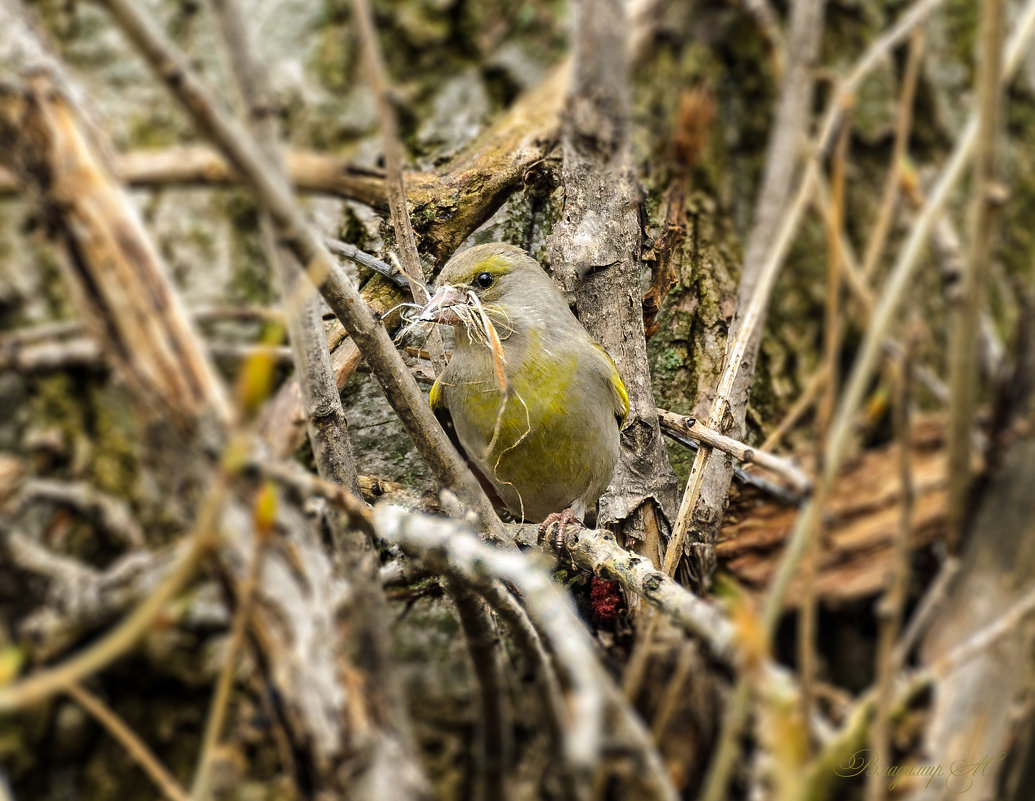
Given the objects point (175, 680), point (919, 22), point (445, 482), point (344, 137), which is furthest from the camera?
point (344, 137)

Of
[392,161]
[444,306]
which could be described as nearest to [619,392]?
[444,306]

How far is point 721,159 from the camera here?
117 inches

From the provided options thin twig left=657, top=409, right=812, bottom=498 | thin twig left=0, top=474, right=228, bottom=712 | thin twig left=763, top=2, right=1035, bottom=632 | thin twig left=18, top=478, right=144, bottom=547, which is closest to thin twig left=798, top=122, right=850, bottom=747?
thin twig left=763, top=2, right=1035, bottom=632

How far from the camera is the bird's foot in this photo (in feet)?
6.51

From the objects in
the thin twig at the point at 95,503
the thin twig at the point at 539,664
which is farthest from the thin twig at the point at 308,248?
the thin twig at the point at 95,503

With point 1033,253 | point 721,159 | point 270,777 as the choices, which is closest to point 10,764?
point 270,777

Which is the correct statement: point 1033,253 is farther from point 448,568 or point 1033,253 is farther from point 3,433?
point 3,433

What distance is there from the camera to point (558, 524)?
206cm

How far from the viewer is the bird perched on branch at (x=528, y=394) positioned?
1.94m

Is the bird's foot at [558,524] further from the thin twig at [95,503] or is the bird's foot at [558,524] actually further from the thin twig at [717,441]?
the thin twig at [95,503]

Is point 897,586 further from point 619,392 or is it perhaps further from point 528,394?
point 528,394

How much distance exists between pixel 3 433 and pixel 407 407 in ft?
7.40

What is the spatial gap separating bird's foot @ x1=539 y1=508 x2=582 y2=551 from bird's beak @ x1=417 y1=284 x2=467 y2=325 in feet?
1.60

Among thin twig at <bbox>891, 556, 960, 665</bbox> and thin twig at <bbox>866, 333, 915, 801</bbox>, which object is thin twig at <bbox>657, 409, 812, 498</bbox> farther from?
thin twig at <bbox>891, 556, 960, 665</bbox>
